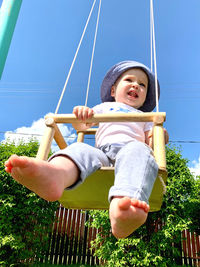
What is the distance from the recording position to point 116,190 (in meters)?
1.06

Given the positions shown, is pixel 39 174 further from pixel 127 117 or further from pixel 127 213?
pixel 127 117

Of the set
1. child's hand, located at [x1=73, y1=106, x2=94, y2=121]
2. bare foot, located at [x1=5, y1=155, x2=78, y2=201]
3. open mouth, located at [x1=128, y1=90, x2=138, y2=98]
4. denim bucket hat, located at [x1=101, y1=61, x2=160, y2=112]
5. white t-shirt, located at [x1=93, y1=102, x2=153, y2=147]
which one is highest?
denim bucket hat, located at [x1=101, y1=61, x2=160, y2=112]

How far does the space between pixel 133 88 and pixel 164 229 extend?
3693mm

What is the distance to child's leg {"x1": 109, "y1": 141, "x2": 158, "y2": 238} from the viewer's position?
3.07ft

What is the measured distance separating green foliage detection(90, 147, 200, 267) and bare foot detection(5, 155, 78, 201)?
4.09 meters

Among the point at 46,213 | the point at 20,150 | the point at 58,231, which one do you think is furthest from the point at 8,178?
the point at 58,231

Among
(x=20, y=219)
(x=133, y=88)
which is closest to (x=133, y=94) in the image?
(x=133, y=88)

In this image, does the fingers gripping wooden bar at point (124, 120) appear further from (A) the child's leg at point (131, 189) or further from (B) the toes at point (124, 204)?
(B) the toes at point (124, 204)

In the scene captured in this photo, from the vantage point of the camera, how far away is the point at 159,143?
131 cm

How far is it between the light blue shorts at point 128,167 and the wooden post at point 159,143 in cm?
7

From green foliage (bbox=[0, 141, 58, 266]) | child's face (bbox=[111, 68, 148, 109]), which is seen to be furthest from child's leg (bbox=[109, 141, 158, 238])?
green foliage (bbox=[0, 141, 58, 266])

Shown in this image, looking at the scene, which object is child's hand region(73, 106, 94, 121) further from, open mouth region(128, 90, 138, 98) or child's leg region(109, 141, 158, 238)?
open mouth region(128, 90, 138, 98)

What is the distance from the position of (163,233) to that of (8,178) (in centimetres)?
334

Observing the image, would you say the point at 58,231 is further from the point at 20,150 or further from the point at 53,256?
the point at 20,150
